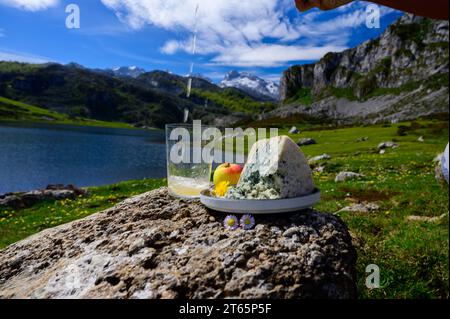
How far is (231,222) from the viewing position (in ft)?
12.0

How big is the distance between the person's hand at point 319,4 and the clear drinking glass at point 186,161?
6.12 ft

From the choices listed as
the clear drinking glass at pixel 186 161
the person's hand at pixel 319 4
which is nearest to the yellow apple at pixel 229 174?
the clear drinking glass at pixel 186 161

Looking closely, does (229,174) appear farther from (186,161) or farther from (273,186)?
(273,186)

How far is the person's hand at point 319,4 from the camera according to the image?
280 cm

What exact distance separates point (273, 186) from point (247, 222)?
439mm

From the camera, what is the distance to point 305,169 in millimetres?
3842

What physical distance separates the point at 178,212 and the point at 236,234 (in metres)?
1.08

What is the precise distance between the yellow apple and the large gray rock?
0.45 metres

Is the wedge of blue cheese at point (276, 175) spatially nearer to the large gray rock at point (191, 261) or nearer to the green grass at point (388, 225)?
the large gray rock at point (191, 261)

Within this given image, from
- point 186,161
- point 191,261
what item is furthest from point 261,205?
point 186,161

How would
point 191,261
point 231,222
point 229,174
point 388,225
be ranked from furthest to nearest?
point 388,225 < point 229,174 < point 231,222 < point 191,261

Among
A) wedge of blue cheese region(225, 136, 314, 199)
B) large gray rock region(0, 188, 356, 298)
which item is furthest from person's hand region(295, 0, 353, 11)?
large gray rock region(0, 188, 356, 298)

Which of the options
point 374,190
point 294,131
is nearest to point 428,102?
point 294,131
